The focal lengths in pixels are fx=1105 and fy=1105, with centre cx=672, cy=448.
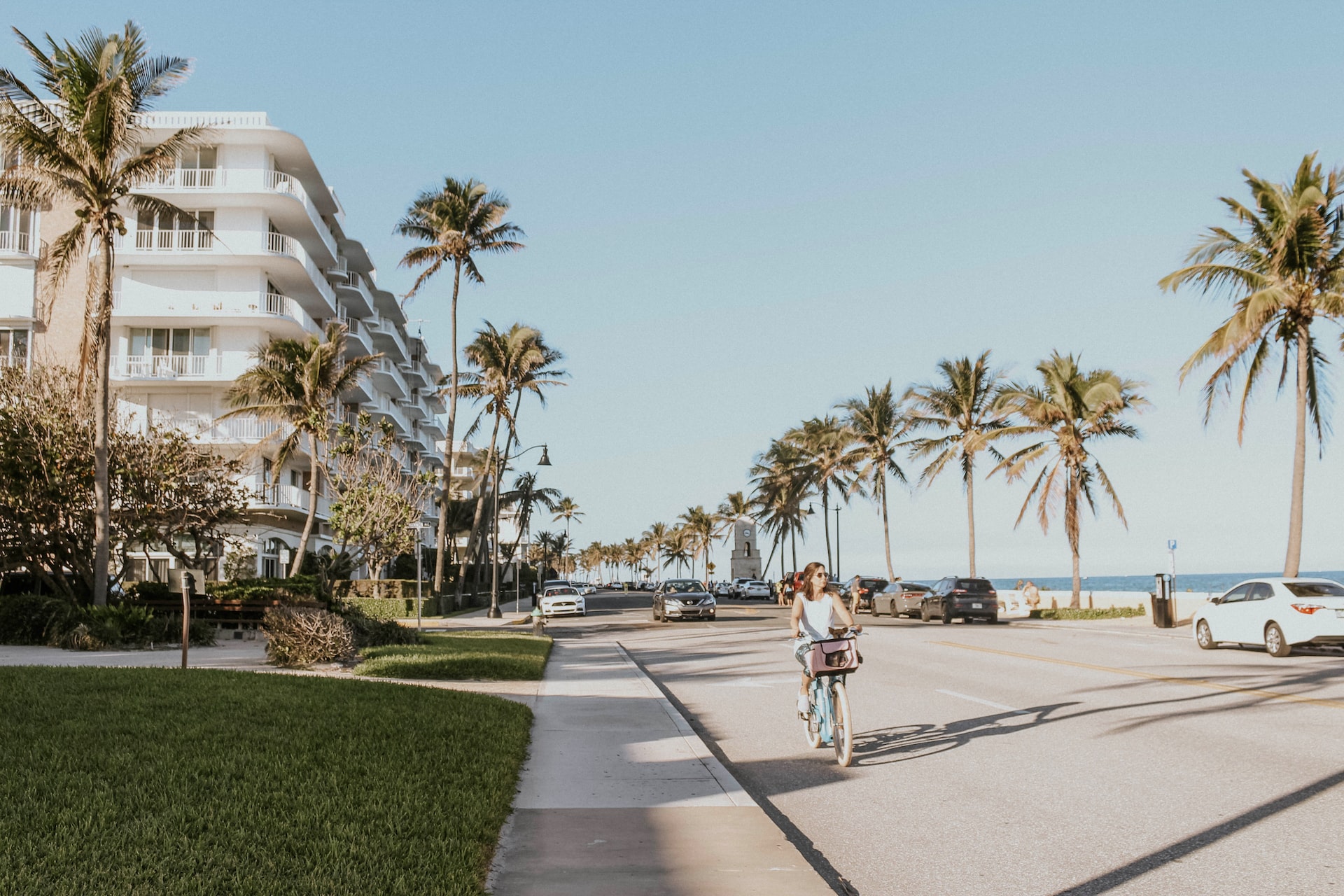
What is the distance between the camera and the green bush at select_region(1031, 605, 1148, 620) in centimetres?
3709

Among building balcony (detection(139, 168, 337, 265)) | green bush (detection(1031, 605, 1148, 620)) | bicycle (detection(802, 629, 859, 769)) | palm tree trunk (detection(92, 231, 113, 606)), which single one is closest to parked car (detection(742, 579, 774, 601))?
green bush (detection(1031, 605, 1148, 620))

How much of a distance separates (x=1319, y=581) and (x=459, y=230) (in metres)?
36.4

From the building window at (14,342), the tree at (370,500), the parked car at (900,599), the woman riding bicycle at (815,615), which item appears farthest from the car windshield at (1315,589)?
the building window at (14,342)

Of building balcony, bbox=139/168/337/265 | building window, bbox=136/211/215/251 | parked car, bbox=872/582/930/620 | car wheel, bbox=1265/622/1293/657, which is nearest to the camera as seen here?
car wheel, bbox=1265/622/1293/657

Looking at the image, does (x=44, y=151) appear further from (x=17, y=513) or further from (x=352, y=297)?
(x=352, y=297)

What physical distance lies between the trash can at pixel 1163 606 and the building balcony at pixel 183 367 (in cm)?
3361

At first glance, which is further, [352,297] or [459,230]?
[352,297]

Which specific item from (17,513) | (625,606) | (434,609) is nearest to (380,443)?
(434,609)

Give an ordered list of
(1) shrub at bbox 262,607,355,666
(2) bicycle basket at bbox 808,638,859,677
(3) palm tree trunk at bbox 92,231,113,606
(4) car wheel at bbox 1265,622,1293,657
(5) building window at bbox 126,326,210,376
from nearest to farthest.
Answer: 1. (2) bicycle basket at bbox 808,638,859,677
2. (1) shrub at bbox 262,607,355,666
3. (4) car wheel at bbox 1265,622,1293,657
4. (3) palm tree trunk at bbox 92,231,113,606
5. (5) building window at bbox 126,326,210,376

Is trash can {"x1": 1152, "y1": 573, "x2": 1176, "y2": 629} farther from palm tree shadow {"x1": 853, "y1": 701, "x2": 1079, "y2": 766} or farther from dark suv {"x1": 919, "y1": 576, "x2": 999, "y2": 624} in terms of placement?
palm tree shadow {"x1": 853, "y1": 701, "x2": 1079, "y2": 766}

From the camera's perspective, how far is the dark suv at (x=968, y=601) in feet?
122

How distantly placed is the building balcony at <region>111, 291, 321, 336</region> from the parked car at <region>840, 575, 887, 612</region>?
26740mm

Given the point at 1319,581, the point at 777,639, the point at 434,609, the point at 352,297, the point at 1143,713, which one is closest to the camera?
the point at 1143,713

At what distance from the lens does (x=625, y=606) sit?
6206cm
